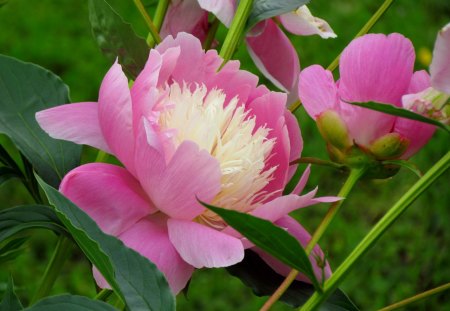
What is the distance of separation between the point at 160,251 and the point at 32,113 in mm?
160

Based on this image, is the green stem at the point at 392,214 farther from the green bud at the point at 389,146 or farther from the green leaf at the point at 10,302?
the green leaf at the point at 10,302

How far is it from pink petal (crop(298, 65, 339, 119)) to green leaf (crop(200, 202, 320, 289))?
113 mm

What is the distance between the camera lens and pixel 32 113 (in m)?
0.60

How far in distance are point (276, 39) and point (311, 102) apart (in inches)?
5.1

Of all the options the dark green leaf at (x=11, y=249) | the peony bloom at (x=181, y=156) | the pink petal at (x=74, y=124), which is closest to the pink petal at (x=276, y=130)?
the peony bloom at (x=181, y=156)

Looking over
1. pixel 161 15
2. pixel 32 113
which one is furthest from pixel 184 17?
pixel 32 113

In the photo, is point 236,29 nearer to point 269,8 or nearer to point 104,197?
point 269,8

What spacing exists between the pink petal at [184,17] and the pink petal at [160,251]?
0.64 ft

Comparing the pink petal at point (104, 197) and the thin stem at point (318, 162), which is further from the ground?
the thin stem at point (318, 162)

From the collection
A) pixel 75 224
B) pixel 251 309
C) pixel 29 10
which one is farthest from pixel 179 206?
pixel 29 10

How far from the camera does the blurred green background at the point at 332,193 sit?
1.94 meters

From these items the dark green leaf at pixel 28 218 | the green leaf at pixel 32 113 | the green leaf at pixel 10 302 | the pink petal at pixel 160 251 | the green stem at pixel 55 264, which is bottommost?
the green stem at pixel 55 264

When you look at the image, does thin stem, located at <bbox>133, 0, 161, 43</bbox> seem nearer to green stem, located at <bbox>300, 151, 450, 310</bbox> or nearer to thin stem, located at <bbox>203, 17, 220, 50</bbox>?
thin stem, located at <bbox>203, 17, 220, 50</bbox>

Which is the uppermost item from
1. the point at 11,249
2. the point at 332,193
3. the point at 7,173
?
the point at 7,173
